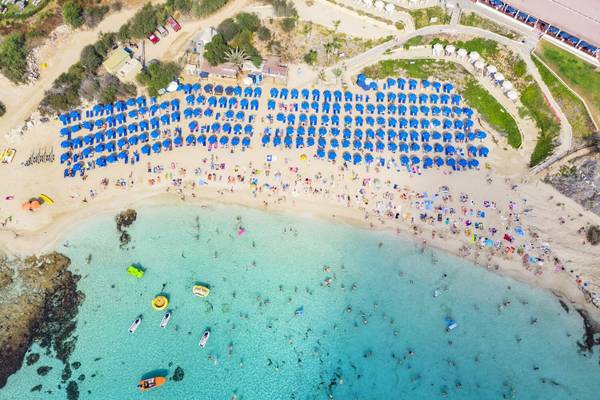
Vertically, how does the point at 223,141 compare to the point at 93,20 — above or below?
below

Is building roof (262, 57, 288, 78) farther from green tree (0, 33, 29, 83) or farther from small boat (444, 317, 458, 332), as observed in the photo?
small boat (444, 317, 458, 332)

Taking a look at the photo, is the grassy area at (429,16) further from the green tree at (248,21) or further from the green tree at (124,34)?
the green tree at (124,34)

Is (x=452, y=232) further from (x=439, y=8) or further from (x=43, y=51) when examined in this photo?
(x=43, y=51)

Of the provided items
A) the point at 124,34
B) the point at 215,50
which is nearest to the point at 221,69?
the point at 215,50

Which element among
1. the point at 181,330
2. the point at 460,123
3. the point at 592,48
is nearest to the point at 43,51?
the point at 181,330


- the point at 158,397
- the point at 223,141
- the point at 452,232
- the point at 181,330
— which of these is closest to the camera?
the point at 158,397
